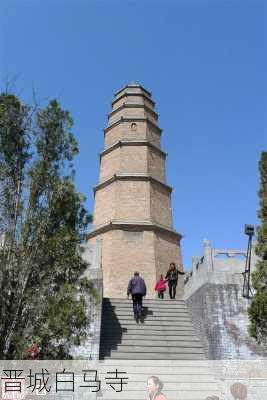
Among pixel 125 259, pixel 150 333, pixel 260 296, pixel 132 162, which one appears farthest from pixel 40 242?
pixel 132 162

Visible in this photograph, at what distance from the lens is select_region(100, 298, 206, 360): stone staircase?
37.4ft

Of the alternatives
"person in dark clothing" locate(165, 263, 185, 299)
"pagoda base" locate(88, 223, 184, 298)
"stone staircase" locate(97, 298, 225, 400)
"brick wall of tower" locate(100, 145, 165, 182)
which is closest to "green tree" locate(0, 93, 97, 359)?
"stone staircase" locate(97, 298, 225, 400)

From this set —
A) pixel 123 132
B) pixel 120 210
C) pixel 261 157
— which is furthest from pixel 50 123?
pixel 123 132

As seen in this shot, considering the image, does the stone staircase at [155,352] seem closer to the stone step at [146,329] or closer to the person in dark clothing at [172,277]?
the stone step at [146,329]

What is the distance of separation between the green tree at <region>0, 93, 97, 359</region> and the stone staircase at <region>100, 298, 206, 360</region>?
4.13 m

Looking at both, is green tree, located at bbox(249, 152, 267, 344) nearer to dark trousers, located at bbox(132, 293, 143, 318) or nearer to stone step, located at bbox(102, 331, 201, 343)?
stone step, located at bbox(102, 331, 201, 343)

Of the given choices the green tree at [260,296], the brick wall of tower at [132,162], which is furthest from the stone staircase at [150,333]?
the brick wall of tower at [132,162]

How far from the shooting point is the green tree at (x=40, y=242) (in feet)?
23.3

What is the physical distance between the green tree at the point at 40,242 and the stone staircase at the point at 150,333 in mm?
4130

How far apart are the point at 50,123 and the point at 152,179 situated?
13161 millimetres

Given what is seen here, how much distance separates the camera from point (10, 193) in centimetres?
788

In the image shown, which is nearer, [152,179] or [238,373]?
[238,373]

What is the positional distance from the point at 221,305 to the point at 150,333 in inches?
89.5

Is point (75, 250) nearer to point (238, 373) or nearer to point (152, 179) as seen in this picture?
point (238, 373)
